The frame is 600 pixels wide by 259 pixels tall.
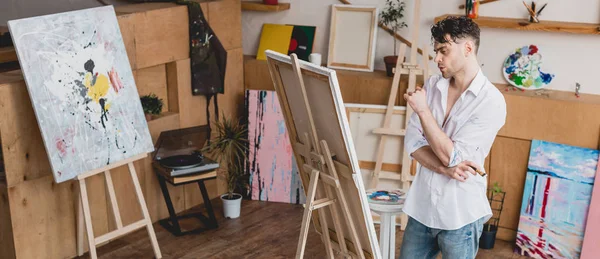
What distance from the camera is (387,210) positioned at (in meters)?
3.31

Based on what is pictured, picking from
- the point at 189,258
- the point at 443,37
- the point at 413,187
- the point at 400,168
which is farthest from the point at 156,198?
the point at 443,37

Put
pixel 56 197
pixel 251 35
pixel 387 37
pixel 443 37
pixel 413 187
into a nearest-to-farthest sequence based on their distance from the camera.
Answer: pixel 443 37 < pixel 413 187 < pixel 56 197 < pixel 387 37 < pixel 251 35

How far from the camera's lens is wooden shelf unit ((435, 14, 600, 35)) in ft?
13.9

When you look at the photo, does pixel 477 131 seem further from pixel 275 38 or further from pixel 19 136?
pixel 275 38

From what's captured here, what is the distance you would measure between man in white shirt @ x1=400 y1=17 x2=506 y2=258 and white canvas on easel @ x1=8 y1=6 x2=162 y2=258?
1.91 meters

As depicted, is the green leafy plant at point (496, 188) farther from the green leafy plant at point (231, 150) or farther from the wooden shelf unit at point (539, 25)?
the green leafy plant at point (231, 150)

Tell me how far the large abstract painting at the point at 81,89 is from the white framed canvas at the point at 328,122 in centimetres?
124

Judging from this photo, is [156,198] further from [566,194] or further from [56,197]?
[566,194]

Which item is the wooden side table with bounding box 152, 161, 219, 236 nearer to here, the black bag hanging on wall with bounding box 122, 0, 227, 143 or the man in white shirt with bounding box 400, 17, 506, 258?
the black bag hanging on wall with bounding box 122, 0, 227, 143

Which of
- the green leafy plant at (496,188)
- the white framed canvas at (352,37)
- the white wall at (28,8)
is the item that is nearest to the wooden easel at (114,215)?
the white wall at (28,8)

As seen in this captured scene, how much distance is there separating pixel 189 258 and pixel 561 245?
7.14 ft

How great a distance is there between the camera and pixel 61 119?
378cm

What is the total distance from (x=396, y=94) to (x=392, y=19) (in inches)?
20.9

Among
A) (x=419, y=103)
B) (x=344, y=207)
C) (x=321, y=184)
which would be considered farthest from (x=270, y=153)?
(x=419, y=103)
